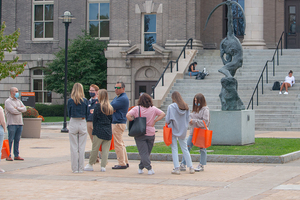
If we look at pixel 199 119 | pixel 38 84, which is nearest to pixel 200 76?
pixel 38 84

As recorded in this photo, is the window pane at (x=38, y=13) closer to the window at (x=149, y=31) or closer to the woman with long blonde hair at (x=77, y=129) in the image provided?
the window at (x=149, y=31)

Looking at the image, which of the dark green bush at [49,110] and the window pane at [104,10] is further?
the window pane at [104,10]

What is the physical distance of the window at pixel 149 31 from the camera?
30266 mm

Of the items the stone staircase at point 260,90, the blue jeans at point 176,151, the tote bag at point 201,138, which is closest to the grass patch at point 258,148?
the tote bag at point 201,138

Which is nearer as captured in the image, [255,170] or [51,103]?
[255,170]

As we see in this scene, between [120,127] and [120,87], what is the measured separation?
86cm

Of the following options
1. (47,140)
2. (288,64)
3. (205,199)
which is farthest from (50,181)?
(288,64)

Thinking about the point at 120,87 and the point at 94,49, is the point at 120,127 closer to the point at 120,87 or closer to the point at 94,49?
the point at 120,87

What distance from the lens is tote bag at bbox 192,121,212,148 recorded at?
33.1 ft

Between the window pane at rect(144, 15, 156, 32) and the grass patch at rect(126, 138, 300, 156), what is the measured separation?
16.4m

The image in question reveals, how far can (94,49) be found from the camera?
1248 inches

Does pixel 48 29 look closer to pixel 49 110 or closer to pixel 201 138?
pixel 49 110

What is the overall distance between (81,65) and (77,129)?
21.1m

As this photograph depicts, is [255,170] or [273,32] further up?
[273,32]
